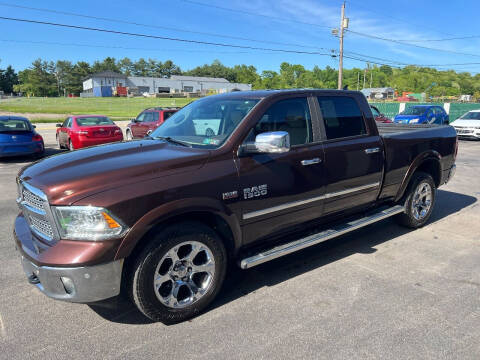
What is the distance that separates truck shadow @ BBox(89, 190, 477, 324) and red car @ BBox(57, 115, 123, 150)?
418 inches

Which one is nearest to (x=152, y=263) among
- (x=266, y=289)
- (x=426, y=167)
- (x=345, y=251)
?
(x=266, y=289)

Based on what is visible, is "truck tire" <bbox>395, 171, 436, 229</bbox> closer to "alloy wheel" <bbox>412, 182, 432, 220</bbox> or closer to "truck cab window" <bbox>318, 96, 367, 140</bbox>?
"alloy wheel" <bbox>412, 182, 432, 220</bbox>

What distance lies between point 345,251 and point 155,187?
275 cm

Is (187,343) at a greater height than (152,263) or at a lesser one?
lesser

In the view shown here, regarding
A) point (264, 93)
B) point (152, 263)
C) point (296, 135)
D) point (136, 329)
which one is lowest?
point (136, 329)

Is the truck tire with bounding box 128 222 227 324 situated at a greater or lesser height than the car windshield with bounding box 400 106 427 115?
lesser

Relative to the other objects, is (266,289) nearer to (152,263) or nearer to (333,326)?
(333,326)

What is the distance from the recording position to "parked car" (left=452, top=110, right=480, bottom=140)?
59.5 feet

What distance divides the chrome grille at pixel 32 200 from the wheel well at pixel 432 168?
4.76 m

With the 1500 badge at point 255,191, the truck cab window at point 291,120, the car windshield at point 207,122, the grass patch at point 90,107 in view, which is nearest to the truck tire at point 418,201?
the truck cab window at point 291,120

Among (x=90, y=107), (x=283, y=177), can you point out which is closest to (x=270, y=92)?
(x=283, y=177)

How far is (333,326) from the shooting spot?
3.00 metres

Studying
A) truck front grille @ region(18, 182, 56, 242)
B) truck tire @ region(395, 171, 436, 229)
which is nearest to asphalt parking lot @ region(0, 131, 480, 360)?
truck tire @ region(395, 171, 436, 229)

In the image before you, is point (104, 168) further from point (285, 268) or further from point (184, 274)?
point (285, 268)
